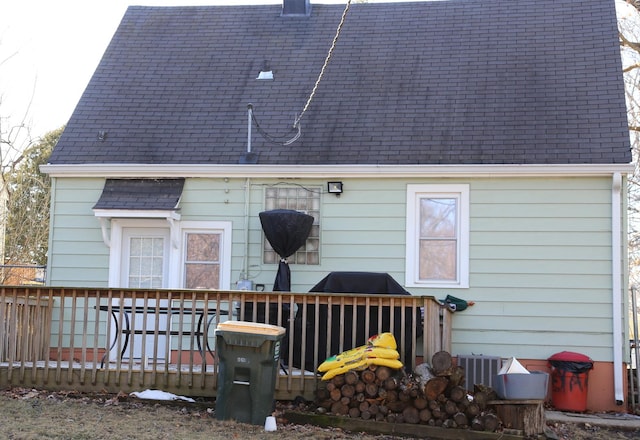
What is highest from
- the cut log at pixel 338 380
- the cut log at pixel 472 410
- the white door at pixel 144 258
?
the white door at pixel 144 258

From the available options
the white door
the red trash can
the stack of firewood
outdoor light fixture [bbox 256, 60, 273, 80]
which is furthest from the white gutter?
the stack of firewood

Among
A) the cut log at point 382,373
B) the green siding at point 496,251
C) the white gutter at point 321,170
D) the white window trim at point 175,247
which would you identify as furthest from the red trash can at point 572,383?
the white window trim at point 175,247

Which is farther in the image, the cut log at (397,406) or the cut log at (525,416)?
the cut log at (397,406)

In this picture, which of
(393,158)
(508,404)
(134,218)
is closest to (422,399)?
(508,404)

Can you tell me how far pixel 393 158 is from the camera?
1034 centimetres

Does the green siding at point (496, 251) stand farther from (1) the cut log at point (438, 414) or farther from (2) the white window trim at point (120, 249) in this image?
(1) the cut log at point (438, 414)

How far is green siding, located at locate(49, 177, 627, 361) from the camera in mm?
9773

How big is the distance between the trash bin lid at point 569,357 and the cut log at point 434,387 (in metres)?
2.93

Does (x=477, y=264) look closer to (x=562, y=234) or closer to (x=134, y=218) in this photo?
(x=562, y=234)

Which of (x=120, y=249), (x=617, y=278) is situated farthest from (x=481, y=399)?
(x=120, y=249)

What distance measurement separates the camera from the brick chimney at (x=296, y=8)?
13.1m

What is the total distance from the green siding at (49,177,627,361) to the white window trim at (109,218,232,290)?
3.5 inches

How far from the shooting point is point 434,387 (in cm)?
705

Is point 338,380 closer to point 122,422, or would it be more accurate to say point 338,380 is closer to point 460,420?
point 460,420
